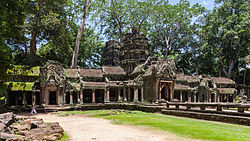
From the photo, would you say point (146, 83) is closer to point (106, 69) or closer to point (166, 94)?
point (166, 94)

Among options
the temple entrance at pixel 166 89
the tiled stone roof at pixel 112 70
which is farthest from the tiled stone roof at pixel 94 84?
the temple entrance at pixel 166 89

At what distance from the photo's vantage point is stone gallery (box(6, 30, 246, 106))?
88.7ft

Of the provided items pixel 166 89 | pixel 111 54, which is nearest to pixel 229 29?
pixel 166 89

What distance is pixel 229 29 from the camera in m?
44.5

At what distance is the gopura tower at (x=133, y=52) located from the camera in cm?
3612

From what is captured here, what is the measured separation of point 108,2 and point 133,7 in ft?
19.9

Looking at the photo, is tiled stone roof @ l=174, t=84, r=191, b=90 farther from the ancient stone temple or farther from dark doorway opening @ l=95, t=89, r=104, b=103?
dark doorway opening @ l=95, t=89, r=104, b=103

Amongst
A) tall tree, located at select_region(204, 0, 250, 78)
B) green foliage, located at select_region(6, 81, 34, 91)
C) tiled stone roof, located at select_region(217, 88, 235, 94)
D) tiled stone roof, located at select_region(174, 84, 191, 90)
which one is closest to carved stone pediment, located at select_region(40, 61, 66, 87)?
green foliage, located at select_region(6, 81, 34, 91)

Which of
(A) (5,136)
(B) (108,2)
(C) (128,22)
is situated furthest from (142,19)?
(A) (5,136)

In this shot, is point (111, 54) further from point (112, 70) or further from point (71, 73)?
point (71, 73)

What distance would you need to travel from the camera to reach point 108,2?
46.5 meters

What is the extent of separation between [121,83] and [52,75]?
10.7 meters

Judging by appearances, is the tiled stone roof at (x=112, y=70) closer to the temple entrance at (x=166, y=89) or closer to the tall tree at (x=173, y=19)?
the temple entrance at (x=166, y=89)

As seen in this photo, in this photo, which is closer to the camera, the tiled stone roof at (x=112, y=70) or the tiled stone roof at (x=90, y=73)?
the tiled stone roof at (x=90, y=73)
